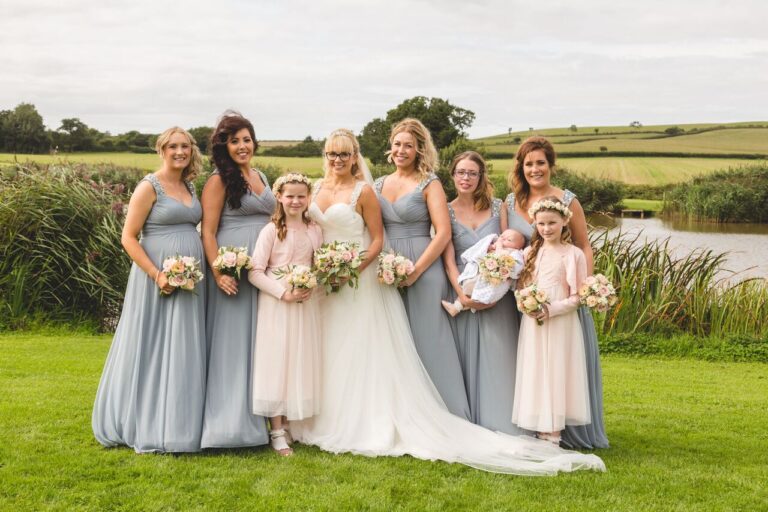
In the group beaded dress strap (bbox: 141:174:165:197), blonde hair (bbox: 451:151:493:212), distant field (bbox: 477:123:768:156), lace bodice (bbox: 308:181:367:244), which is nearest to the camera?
beaded dress strap (bbox: 141:174:165:197)

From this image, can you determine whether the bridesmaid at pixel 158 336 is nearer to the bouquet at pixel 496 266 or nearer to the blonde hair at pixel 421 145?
the blonde hair at pixel 421 145

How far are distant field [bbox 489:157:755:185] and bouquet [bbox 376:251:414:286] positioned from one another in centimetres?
4483

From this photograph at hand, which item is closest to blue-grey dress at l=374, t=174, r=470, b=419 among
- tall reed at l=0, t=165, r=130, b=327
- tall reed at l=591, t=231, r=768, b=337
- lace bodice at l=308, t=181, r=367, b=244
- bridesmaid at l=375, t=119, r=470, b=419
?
bridesmaid at l=375, t=119, r=470, b=419

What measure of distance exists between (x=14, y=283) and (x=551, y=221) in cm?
963

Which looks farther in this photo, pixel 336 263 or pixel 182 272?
pixel 336 263

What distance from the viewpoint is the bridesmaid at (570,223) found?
20.7ft

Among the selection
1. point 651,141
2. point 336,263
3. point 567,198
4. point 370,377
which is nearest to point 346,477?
point 370,377

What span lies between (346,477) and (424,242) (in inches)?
84.3

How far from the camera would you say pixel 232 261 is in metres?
5.87

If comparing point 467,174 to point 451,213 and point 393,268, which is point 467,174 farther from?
point 393,268

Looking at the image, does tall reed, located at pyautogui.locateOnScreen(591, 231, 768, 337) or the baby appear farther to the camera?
tall reed, located at pyautogui.locateOnScreen(591, 231, 768, 337)

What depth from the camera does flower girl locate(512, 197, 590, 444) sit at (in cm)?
591

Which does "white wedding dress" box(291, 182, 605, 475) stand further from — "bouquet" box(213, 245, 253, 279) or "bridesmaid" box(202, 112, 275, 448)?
"bouquet" box(213, 245, 253, 279)

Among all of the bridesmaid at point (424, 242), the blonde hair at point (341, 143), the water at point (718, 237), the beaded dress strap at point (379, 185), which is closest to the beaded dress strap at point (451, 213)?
the bridesmaid at point (424, 242)
